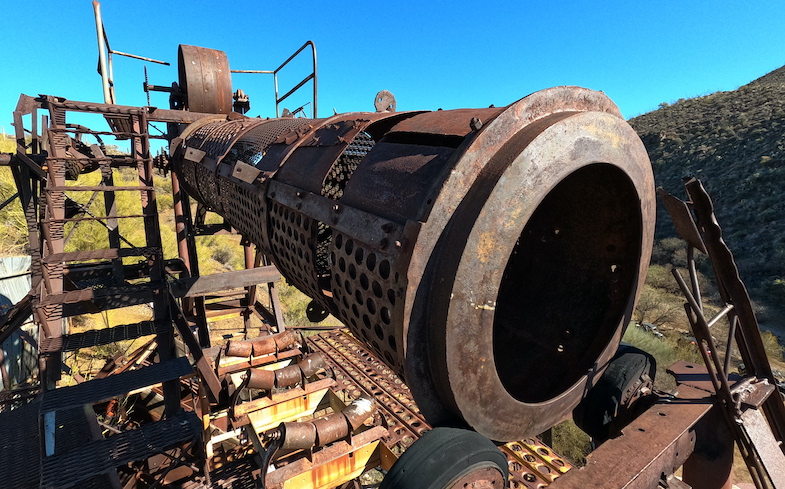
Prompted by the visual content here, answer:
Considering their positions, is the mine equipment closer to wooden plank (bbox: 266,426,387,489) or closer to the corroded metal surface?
wooden plank (bbox: 266,426,387,489)

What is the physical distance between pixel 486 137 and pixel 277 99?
6.61 m

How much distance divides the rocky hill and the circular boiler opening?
1835cm

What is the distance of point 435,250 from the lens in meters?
1.30

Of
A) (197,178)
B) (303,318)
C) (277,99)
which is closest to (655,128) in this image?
(303,318)

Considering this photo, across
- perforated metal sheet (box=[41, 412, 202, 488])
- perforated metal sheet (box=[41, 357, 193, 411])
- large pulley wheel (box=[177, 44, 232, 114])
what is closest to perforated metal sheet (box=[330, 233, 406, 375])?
perforated metal sheet (box=[41, 412, 202, 488])

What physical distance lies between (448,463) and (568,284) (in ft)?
4.50

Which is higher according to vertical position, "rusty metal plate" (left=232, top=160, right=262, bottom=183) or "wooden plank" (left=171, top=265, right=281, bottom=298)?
"rusty metal plate" (left=232, top=160, right=262, bottom=183)

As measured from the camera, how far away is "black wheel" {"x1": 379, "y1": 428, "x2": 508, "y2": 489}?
132 centimetres

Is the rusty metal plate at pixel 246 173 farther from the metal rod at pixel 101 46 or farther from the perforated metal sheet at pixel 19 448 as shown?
the metal rod at pixel 101 46

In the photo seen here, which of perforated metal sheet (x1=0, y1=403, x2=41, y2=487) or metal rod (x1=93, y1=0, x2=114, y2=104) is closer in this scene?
perforated metal sheet (x1=0, y1=403, x2=41, y2=487)

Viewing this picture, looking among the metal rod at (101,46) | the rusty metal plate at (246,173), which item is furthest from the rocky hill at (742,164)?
the metal rod at (101,46)

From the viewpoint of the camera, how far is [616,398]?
86.2 inches

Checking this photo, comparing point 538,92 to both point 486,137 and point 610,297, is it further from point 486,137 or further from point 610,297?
→ point 610,297

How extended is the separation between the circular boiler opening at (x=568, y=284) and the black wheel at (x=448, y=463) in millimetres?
543
